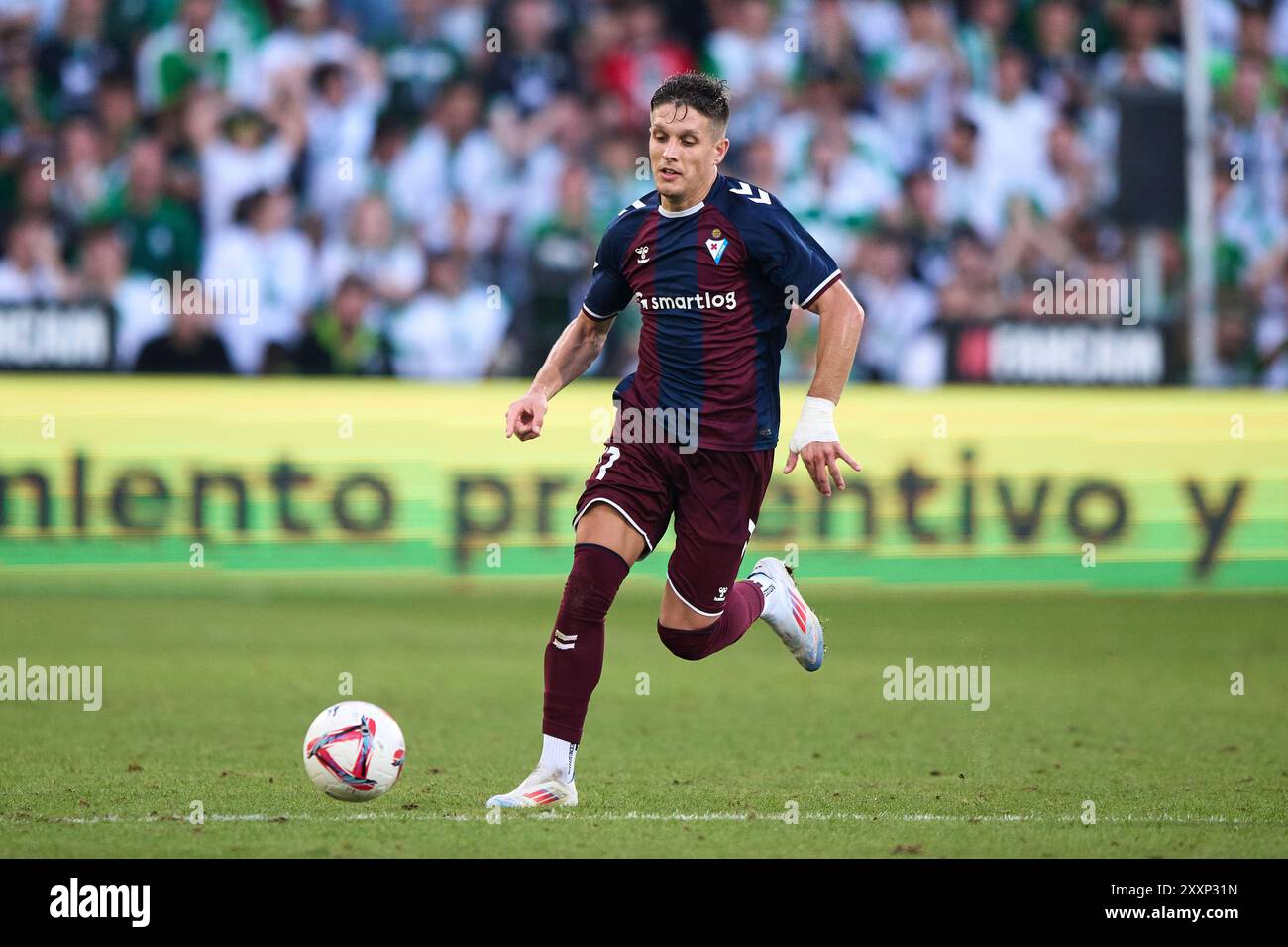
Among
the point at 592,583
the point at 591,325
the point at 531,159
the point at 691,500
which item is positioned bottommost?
the point at 592,583

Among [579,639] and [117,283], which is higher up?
[117,283]

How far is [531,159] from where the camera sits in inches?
621

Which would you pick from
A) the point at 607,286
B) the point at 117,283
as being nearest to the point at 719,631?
the point at 607,286

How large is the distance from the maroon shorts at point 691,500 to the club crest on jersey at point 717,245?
69cm

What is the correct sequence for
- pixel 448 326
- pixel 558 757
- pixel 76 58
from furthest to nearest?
pixel 76 58, pixel 448 326, pixel 558 757

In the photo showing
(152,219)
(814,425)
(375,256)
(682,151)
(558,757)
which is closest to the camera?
(558,757)

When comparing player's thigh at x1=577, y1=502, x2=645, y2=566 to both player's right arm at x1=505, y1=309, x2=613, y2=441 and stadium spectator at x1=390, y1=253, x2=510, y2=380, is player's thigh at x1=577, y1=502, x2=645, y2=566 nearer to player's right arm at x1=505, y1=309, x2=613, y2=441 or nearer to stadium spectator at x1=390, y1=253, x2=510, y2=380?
player's right arm at x1=505, y1=309, x2=613, y2=441

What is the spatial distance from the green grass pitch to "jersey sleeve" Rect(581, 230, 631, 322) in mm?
1745

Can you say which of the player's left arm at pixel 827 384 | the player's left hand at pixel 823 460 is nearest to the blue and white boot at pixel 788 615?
the player's left arm at pixel 827 384

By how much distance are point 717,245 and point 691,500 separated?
92 centimetres

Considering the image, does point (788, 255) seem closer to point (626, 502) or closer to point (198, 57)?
point (626, 502)

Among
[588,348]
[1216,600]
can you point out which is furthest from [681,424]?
[1216,600]

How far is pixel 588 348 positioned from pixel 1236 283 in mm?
11153

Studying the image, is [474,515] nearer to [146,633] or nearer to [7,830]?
[146,633]
